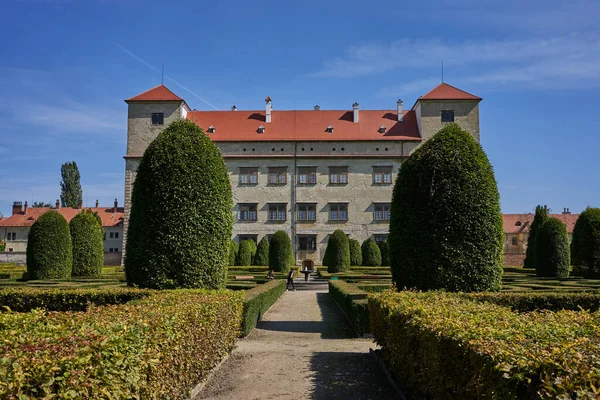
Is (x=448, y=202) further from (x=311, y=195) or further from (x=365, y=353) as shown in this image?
(x=311, y=195)

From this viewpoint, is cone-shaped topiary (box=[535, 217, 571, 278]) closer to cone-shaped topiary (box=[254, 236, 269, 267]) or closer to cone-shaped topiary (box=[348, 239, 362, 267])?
cone-shaped topiary (box=[348, 239, 362, 267])

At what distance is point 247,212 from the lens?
45094 mm

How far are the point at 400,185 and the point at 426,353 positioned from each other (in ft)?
22.9

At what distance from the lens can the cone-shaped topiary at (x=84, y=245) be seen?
24875 millimetres

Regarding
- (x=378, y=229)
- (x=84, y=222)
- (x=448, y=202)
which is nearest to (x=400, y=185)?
(x=448, y=202)

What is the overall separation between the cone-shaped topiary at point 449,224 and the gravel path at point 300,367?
2056mm

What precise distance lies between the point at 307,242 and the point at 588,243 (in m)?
24.0

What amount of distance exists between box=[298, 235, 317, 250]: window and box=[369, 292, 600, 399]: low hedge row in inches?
1462

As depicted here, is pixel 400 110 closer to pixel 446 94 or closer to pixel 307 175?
pixel 446 94

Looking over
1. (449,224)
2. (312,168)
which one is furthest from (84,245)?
(312,168)

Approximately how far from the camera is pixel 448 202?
10695mm

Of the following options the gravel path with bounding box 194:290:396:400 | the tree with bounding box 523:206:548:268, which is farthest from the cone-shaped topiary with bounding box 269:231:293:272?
the gravel path with bounding box 194:290:396:400

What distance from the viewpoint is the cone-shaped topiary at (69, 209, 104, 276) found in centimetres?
2488

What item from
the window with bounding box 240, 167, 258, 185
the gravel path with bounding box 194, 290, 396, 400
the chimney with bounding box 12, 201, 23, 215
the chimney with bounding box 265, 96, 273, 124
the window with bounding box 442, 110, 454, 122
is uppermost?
the chimney with bounding box 265, 96, 273, 124
